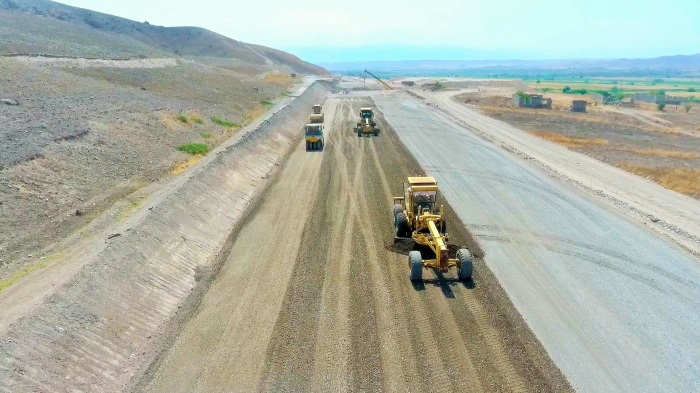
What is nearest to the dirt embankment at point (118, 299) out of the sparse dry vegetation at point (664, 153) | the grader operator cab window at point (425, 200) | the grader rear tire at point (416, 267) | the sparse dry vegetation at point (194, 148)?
the grader rear tire at point (416, 267)

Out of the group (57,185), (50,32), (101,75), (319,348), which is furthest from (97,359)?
(50,32)

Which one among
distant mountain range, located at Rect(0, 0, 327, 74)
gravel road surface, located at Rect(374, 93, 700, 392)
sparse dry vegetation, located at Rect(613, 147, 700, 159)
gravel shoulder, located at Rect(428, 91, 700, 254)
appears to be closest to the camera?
gravel road surface, located at Rect(374, 93, 700, 392)

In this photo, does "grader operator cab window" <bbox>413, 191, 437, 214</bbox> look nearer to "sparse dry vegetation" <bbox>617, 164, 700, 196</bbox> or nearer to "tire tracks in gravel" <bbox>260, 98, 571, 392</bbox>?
"tire tracks in gravel" <bbox>260, 98, 571, 392</bbox>

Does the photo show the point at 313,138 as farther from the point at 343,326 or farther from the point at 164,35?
the point at 164,35

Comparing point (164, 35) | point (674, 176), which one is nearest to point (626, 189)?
point (674, 176)

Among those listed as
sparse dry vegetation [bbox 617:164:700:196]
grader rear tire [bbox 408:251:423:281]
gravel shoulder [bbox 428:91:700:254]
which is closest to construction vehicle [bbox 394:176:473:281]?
grader rear tire [bbox 408:251:423:281]

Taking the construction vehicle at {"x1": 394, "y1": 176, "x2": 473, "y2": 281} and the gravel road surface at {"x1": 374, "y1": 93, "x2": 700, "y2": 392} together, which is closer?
the gravel road surface at {"x1": 374, "y1": 93, "x2": 700, "y2": 392}
